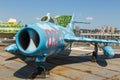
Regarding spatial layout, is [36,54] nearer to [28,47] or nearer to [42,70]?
[28,47]

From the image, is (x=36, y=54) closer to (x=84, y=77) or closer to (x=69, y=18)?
(x=84, y=77)

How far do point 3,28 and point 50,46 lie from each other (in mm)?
37459

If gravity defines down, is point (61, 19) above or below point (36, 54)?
above

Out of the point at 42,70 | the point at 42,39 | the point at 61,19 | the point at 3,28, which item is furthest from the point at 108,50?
the point at 3,28

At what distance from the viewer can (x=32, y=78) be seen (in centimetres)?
1403

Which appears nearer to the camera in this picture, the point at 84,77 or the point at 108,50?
the point at 84,77

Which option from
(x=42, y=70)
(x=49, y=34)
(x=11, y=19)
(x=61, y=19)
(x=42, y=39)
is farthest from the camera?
(x=11, y=19)

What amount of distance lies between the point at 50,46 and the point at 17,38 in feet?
7.69

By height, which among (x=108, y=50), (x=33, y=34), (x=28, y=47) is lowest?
(x=108, y=50)

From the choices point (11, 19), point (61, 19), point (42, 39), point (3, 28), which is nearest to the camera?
point (42, 39)

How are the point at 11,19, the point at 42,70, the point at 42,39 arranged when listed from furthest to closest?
the point at 11,19 → the point at 42,70 → the point at 42,39

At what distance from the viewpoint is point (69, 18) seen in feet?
110

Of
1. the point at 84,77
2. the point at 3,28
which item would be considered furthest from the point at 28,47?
the point at 3,28

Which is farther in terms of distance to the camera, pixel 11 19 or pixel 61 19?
pixel 11 19
